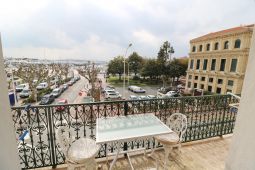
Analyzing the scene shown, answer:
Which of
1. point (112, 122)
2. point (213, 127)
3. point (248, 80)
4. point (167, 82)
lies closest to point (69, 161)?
point (112, 122)

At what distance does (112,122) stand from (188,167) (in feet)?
4.94

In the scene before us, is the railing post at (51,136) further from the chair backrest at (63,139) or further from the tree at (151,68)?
the tree at (151,68)

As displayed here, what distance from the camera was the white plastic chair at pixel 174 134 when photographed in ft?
7.34

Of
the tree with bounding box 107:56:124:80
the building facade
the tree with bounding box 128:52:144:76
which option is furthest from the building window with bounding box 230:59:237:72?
the tree with bounding box 107:56:124:80

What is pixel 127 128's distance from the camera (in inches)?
83.9

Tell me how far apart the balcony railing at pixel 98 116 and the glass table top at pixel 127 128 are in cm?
26

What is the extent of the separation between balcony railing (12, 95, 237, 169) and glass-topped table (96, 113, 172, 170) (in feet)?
0.88

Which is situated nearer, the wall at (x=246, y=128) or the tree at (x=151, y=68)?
the wall at (x=246, y=128)

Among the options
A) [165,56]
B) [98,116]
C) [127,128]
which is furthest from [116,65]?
[127,128]

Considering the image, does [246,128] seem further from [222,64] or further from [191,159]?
[222,64]

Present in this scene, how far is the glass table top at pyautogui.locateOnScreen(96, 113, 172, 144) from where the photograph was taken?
1.91 meters

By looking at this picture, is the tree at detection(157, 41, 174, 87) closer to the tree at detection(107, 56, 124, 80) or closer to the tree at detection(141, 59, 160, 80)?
the tree at detection(141, 59, 160, 80)

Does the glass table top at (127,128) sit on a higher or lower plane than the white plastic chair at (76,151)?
higher

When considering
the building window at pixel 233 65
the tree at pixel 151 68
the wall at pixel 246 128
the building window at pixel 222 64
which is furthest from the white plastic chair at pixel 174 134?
the tree at pixel 151 68
